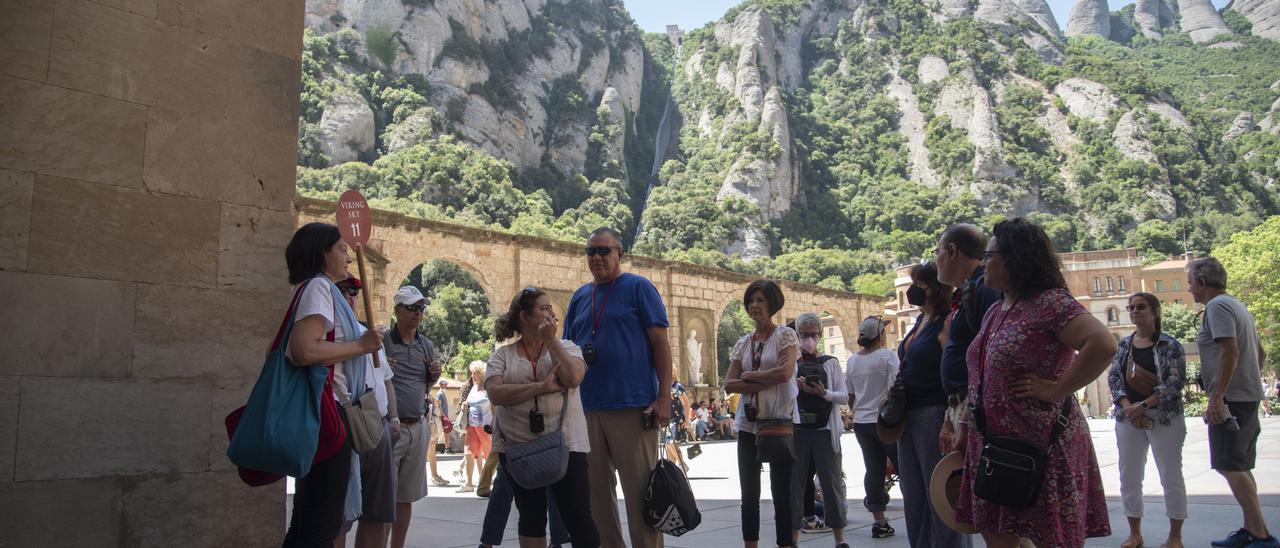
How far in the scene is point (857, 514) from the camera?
20.0 ft

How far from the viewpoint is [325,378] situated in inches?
101

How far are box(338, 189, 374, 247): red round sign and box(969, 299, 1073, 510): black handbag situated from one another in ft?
7.40

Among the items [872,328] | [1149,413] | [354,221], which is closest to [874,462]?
[872,328]

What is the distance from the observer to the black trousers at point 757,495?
3.99 m

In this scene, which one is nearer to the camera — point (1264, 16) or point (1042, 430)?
point (1042, 430)

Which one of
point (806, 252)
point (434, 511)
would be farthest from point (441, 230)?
point (806, 252)

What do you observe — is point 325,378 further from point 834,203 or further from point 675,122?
point 675,122

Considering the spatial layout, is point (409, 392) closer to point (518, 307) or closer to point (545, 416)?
point (518, 307)

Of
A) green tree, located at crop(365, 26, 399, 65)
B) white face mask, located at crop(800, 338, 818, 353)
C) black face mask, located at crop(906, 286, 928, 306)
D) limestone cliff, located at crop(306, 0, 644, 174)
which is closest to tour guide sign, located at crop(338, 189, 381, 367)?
black face mask, located at crop(906, 286, 928, 306)

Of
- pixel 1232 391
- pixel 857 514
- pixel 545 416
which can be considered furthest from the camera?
pixel 857 514

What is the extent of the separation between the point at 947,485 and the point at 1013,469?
1.46 feet

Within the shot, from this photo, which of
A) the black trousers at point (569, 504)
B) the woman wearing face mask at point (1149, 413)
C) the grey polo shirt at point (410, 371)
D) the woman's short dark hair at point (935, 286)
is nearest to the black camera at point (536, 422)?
the black trousers at point (569, 504)

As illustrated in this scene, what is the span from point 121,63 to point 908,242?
7908 cm

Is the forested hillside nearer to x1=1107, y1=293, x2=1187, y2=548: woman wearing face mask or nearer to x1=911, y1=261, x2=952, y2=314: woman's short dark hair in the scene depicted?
x1=1107, y1=293, x2=1187, y2=548: woman wearing face mask
